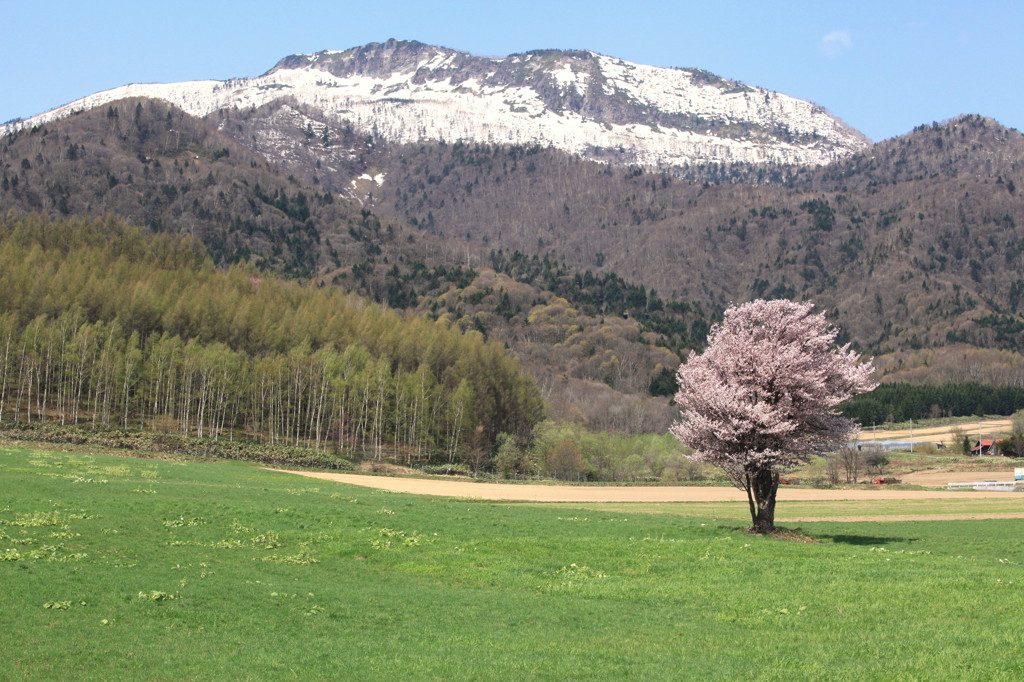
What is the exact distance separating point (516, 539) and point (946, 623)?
58.9 feet

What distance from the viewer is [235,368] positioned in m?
125

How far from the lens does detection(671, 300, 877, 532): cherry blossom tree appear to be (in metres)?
40.6

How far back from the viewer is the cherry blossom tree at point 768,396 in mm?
40625

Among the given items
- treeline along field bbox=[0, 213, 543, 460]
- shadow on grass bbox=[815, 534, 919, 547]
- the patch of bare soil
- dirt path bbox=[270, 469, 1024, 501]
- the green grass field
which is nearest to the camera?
the green grass field

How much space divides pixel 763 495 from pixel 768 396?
14.5 ft

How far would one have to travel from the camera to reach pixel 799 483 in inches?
4759

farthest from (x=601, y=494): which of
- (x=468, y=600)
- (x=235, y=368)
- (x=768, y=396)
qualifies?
(x=468, y=600)

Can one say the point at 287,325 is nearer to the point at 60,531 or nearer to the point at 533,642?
the point at 60,531

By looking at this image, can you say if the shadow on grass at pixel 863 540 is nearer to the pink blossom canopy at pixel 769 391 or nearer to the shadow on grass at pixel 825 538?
the shadow on grass at pixel 825 538

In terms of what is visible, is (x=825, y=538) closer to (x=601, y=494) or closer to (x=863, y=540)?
(x=863, y=540)

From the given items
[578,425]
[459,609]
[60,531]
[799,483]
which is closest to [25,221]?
[578,425]

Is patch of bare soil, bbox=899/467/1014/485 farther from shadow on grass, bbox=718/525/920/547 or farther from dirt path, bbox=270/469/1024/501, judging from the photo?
shadow on grass, bbox=718/525/920/547

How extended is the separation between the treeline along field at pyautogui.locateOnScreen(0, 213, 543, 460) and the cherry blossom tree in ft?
287

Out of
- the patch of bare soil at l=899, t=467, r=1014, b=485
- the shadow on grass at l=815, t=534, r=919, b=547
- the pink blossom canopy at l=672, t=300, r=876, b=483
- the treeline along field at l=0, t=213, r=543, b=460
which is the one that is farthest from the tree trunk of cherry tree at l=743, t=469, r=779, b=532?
the patch of bare soil at l=899, t=467, r=1014, b=485
